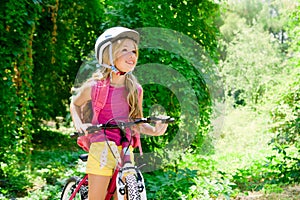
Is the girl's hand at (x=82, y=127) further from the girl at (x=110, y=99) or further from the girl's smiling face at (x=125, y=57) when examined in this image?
the girl's smiling face at (x=125, y=57)

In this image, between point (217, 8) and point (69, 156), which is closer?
point (217, 8)

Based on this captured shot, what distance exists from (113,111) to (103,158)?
0.25 meters

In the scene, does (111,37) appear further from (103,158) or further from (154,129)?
(103,158)

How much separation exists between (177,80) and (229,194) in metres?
1.31

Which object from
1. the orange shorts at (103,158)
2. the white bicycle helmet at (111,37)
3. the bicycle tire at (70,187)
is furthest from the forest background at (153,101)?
the white bicycle helmet at (111,37)

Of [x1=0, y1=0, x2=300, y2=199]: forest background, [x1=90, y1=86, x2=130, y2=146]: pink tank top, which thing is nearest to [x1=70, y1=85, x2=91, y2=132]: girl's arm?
[x1=90, y1=86, x2=130, y2=146]: pink tank top

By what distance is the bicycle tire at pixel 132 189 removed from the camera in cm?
199

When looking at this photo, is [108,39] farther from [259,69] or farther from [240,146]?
[259,69]

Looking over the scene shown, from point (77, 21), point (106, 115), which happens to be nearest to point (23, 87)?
point (77, 21)

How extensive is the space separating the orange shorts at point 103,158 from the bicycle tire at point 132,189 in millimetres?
131

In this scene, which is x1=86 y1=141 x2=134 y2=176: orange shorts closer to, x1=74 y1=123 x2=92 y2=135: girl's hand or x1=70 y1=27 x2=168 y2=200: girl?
x1=70 y1=27 x2=168 y2=200: girl

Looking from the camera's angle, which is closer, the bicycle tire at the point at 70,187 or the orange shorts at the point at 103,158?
the orange shorts at the point at 103,158

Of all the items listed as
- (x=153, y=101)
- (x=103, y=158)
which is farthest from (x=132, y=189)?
(x=153, y=101)

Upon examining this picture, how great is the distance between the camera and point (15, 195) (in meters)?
4.29
